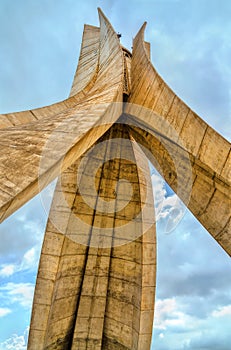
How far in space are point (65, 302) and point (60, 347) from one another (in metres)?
1.28

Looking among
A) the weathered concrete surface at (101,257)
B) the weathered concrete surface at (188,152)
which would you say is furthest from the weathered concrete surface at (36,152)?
the weathered concrete surface at (101,257)

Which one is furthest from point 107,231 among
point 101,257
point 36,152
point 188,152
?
point 36,152

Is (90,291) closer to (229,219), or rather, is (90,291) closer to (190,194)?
(190,194)

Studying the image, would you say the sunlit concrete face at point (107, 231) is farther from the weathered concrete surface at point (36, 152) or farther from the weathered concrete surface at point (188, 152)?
the weathered concrete surface at point (36, 152)

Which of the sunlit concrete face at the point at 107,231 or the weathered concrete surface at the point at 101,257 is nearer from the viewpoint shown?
the sunlit concrete face at the point at 107,231

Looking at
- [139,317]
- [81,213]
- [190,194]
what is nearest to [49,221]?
[81,213]

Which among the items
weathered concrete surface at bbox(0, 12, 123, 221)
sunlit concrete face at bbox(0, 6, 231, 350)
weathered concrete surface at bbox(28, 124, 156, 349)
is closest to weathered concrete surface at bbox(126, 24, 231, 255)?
sunlit concrete face at bbox(0, 6, 231, 350)

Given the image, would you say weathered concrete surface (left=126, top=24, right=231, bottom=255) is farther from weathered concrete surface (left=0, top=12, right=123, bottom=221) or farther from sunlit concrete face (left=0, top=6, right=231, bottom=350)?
weathered concrete surface (left=0, top=12, right=123, bottom=221)

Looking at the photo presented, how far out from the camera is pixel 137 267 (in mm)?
7707

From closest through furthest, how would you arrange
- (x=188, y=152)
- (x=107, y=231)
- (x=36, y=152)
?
1. (x=36, y=152)
2. (x=188, y=152)
3. (x=107, y=231)

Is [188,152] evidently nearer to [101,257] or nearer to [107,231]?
[107,231]

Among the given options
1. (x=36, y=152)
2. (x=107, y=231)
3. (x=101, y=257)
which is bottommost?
(x=36, y=152)

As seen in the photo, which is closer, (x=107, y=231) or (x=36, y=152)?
(x=36, y=152)

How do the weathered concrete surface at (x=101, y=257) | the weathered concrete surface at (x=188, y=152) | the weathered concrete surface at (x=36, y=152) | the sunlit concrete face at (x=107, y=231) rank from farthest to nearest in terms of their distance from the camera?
the weathered concrete surface at (x=101, y=257) → the sunlit concrete face at (x=107, y=231) → the weathered concrete surface at (x=188, y=152) → the weathered concrete surface at (x=36, y=152)
